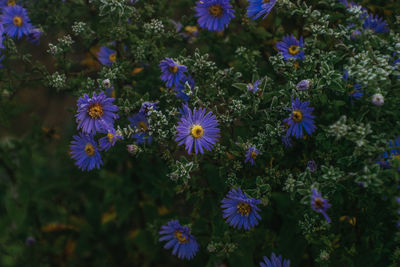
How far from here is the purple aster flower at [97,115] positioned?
2.04 metres

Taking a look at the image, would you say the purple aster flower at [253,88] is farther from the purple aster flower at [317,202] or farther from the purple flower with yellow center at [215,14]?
the purple aster flower at [317,202]

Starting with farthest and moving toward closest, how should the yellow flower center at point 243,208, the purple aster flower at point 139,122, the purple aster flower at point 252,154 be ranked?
the purple aster flower at point 139,122, the yellow flower center at point 243,208, the purple aster flower at point 252,154

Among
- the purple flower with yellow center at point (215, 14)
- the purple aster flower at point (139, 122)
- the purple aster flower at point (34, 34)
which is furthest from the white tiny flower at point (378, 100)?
the purple aster flower at point (34, 34)

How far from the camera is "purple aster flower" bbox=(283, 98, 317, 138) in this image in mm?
2000

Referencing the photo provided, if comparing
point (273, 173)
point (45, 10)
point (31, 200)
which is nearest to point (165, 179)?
point (273, 173)

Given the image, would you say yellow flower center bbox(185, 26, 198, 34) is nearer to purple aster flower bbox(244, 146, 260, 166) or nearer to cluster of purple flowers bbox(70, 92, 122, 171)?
cluster of purple flowers bbox(70, 92, 122, 171)

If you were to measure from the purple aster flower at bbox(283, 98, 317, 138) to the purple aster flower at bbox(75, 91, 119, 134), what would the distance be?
0.95m

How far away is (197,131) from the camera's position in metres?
2.08

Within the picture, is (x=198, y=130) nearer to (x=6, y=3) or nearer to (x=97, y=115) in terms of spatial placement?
(x=97, y=115)

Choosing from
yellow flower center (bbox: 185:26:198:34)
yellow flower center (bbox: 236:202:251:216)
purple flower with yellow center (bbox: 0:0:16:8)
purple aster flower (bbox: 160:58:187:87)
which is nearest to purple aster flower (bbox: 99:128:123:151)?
purple aster flower (bbox: 160:58:187:87)

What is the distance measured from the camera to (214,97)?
7.14 feet

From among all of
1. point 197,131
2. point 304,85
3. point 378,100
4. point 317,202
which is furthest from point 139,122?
point 378,100

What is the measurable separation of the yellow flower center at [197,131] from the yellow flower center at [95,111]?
0.53m

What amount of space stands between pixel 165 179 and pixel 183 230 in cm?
52
